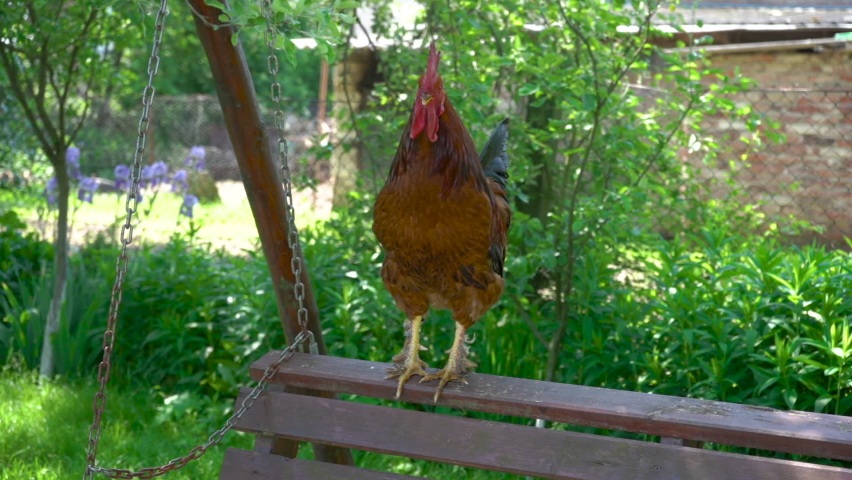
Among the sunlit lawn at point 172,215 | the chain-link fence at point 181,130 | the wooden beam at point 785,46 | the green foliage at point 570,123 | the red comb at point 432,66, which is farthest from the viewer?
the chain-link fence at point 181,130

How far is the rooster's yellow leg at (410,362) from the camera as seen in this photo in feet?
9.26

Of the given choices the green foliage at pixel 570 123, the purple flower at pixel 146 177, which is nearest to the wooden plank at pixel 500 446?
the green foliage at pixel 570 123

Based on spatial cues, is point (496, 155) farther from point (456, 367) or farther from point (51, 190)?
point (51, 190)

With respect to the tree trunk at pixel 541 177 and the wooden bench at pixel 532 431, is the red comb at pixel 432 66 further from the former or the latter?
the tree trunk at pixel 541 177

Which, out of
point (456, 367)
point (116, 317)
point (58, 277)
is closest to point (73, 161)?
point (58, 277)

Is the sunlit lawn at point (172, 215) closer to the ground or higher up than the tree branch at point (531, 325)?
closer to the ground

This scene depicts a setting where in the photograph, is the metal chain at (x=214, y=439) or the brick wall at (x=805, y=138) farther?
the brick wall at (x=805, y=138)

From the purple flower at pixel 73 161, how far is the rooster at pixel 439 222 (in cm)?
341

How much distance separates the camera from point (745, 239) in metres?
4.98

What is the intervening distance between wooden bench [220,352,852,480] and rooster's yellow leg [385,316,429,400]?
0.17 feet

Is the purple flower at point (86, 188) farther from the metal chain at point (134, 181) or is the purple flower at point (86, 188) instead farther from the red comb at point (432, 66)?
the red comb at point (432, 66)

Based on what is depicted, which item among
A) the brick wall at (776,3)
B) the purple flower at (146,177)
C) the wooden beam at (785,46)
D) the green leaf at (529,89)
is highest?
the brick wall at (776,3)

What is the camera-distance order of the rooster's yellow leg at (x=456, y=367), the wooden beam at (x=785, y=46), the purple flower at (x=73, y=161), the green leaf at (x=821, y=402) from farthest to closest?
the wooden beam at (x=785, y=46) → the purple flower at (x=73, y=161) → the green leaf at (x=821, y=402) → the rooster's yellow leg at (x=456, y=367)

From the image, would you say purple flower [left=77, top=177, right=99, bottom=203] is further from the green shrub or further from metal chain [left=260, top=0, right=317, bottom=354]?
metal chain [left=260, top=0, right=317, bottom=354]
